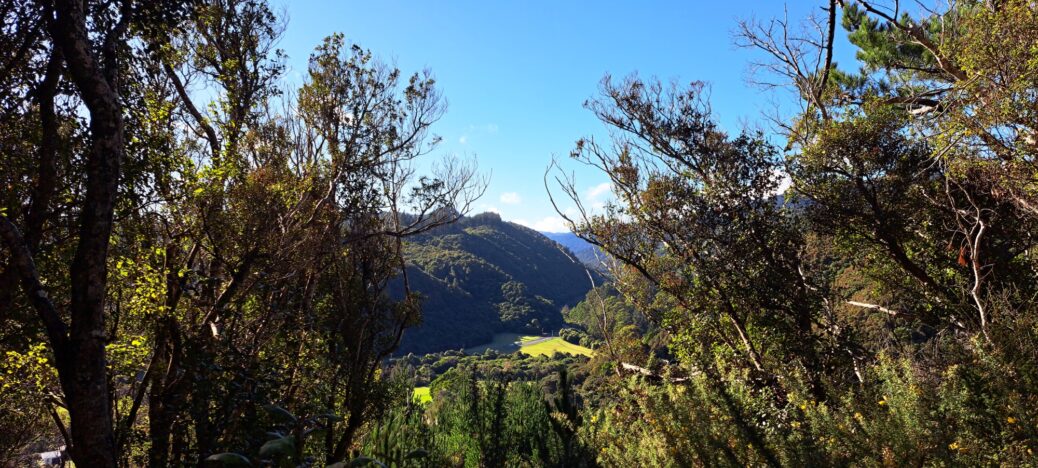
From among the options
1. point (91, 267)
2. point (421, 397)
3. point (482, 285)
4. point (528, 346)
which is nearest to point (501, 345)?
point (528, 346)

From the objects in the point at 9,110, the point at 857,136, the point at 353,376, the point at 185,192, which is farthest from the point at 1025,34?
the point at 353,376

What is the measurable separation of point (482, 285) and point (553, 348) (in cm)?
2787

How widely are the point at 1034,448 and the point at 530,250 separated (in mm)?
122084

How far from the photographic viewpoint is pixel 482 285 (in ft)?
305

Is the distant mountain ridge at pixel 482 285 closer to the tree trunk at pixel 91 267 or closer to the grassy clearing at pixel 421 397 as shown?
the grassy clearing at pixel 421 397

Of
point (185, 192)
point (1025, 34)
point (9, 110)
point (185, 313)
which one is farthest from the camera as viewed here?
point (185, 313)

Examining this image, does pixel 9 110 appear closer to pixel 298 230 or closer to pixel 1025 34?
pixel 298 230

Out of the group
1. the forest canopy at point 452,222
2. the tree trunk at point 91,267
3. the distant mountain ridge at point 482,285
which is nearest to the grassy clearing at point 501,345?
the distant mountain ridge at point 482,285

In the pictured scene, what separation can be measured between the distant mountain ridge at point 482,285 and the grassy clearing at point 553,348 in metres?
11.2

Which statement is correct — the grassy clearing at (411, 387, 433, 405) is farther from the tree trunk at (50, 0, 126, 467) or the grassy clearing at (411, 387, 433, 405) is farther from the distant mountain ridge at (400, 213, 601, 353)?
the distant mountain ridge at (400, 213, 601, 353)

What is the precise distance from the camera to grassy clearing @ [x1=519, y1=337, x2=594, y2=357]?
6494 centimetres

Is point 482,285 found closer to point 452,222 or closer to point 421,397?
point 421,397

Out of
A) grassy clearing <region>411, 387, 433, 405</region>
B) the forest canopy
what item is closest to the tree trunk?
the forest canopy

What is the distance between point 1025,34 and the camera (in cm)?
512
